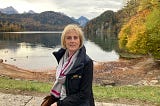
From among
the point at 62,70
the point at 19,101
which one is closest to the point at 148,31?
the point at 19,101

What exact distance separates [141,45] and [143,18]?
4.93 m

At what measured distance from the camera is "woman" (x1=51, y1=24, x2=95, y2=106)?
14.2ft

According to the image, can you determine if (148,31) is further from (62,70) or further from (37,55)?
(37,55)

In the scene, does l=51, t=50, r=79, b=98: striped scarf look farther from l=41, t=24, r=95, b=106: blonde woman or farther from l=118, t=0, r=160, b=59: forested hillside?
l=118, t=0, r=160, b=59: forested hillside

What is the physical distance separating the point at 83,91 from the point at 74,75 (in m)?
0.24

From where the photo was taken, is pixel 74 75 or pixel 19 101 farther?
pixel 19 101

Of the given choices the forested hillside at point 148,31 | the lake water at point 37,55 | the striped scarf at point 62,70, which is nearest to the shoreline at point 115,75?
the forested hillside at point 148,31

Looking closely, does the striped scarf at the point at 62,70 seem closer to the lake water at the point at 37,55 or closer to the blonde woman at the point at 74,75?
the blonde woman at the point at 74,75

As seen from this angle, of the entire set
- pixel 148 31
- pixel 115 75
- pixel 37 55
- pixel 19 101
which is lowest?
pixel 37 55

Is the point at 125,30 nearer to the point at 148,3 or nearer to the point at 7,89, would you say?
the point at 148,3

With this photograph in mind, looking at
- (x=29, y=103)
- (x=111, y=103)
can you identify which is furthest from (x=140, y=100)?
(x=29, y=103)

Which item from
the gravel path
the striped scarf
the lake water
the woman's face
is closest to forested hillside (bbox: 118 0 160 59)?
the lake water

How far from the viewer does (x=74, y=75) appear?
4324 mm

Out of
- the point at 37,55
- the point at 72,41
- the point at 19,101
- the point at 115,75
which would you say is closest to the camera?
the point at 72,41
